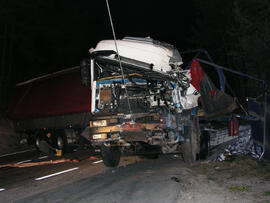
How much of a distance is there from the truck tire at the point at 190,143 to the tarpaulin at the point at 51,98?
4.73m

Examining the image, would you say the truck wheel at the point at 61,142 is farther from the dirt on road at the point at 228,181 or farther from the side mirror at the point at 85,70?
the dirt on road at the point at 228,181

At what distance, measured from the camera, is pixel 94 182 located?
7367 mm

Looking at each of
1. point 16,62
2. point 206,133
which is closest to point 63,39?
point 16,62

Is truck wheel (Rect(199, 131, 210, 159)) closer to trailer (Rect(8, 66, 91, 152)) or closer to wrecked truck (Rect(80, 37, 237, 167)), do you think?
wrecked truck (Rect(80, 37, 237, 167))

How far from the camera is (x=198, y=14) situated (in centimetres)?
3600

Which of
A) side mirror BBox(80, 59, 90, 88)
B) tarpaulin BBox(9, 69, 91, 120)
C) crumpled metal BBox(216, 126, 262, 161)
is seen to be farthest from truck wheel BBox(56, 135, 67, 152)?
crumpled metal BBox(216, 126, 262, 161)

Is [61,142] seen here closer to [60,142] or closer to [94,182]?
[60,142]

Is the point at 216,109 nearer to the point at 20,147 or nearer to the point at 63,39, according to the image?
the point at 20,147

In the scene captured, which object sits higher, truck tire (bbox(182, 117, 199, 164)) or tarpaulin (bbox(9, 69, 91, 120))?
tarpaulin (bbox(9, 69, 91, 120))

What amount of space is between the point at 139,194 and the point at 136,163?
12.7 ft

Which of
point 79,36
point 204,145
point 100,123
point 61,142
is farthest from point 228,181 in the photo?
point 79,36

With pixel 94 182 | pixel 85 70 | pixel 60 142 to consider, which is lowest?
pixel 94 182

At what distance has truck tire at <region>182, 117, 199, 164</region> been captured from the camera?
29.7ft

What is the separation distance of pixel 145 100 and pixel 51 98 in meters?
6.37
